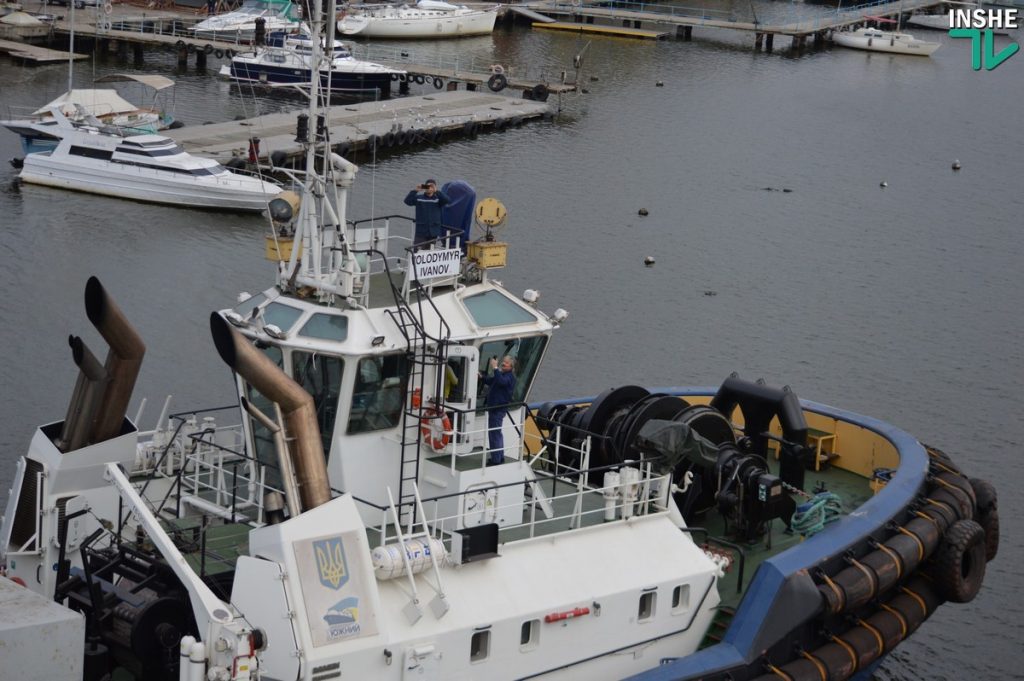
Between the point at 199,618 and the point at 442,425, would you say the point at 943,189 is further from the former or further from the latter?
the point at 199,618

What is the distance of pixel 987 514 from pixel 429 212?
883cm

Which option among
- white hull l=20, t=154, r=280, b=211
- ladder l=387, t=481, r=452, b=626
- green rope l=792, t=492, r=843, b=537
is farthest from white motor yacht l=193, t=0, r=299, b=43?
ladder l=387, t=481, r=452, b=626

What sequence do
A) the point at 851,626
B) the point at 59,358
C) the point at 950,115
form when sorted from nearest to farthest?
the point at 851,626
the point at 59,358
the point at 950,115

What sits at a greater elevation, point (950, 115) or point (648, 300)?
point (950, 115)

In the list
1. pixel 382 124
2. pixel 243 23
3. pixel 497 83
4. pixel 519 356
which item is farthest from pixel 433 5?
pixel 519 356

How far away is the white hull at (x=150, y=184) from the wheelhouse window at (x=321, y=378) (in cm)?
2947

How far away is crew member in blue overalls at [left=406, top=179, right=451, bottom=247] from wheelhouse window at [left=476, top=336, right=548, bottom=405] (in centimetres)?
172

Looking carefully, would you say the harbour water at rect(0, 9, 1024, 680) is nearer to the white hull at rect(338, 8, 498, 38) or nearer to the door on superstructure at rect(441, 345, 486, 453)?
the door on superstructure at rect(441, 345, 486, 453)

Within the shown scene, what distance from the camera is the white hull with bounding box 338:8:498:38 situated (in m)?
81.9

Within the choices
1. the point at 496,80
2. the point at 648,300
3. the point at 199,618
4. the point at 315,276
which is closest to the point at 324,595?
the point at 199,618

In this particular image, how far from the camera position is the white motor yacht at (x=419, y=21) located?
82.1m

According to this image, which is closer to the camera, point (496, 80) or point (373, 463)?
point (373, 463)

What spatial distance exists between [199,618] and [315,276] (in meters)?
4.17

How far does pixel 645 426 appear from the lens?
51.7 feet
